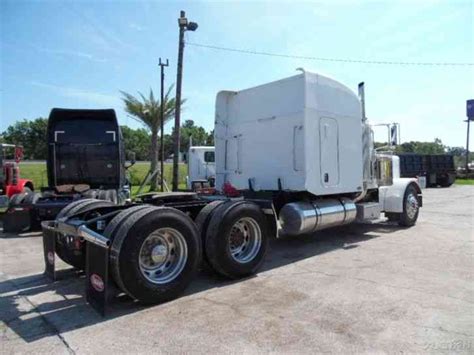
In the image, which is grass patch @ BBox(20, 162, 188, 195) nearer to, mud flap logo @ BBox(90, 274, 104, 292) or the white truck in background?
the white truck in background

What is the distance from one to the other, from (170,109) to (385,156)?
820 inches

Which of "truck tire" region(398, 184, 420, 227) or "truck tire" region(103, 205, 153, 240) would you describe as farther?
"truck tire" region(398, 184, 420, 227)

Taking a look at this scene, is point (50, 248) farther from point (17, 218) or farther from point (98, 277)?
point (17, 218)

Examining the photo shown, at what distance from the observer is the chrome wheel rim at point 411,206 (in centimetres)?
1066

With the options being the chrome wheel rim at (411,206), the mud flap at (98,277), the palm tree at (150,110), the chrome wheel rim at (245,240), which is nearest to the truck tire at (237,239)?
the chrome wheel rim at (245,240)

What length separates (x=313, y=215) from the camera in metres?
7.82

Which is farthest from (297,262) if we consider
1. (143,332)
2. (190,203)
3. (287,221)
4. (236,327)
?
(143,332)

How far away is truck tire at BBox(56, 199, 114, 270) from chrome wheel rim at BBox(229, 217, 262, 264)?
1826 mm

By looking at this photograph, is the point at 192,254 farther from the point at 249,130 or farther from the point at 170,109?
the point at 170,109

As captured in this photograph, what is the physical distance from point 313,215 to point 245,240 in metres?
1.96

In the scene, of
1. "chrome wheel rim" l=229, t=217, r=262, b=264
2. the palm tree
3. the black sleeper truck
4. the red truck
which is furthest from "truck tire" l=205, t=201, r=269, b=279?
the palm tree

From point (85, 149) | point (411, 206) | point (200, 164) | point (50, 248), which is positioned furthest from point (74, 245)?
point (200, 164)

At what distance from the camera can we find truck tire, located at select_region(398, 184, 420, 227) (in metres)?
10.6

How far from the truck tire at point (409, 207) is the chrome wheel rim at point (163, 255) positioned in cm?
709
